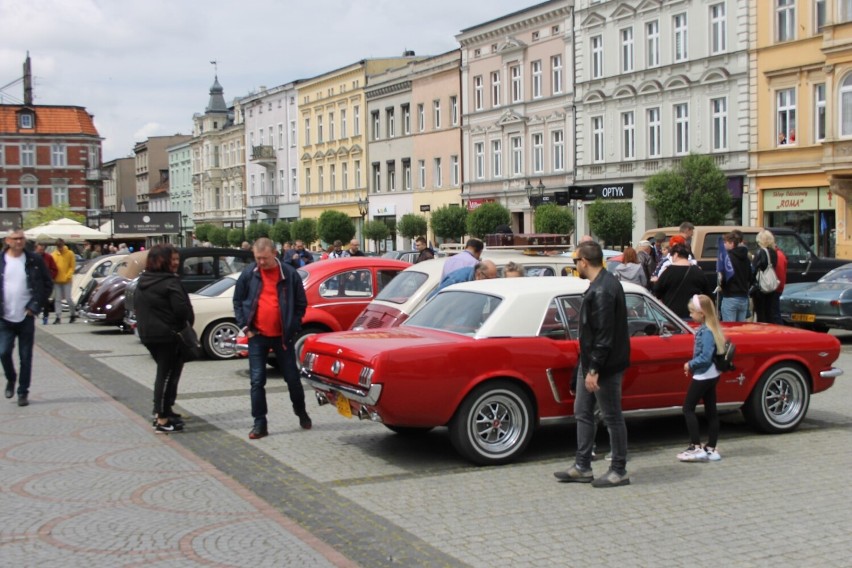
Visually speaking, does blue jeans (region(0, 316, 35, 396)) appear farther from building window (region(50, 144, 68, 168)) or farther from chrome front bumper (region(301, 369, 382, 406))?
building window (region(50, 144, 68, 168))

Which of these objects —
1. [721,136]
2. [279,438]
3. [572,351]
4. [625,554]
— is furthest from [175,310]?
[721,136]

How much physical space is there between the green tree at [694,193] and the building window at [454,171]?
19.8 metres

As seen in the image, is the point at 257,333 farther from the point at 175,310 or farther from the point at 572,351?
the point at 572,351

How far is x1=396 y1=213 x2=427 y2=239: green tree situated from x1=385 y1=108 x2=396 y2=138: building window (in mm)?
9330

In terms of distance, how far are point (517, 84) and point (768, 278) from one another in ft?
110

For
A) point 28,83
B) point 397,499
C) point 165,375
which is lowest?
point 397,499

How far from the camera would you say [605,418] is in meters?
7.89

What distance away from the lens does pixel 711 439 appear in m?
8.80

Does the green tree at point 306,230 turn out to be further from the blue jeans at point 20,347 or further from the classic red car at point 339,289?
the blue jeans at point 20,347

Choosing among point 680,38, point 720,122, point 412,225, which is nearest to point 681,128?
point 720,122

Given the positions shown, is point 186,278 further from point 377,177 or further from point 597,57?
point 377,177

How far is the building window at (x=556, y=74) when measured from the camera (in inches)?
1786

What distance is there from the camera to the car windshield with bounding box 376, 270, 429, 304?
13.5 meters

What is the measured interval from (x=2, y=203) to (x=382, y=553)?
346ft
